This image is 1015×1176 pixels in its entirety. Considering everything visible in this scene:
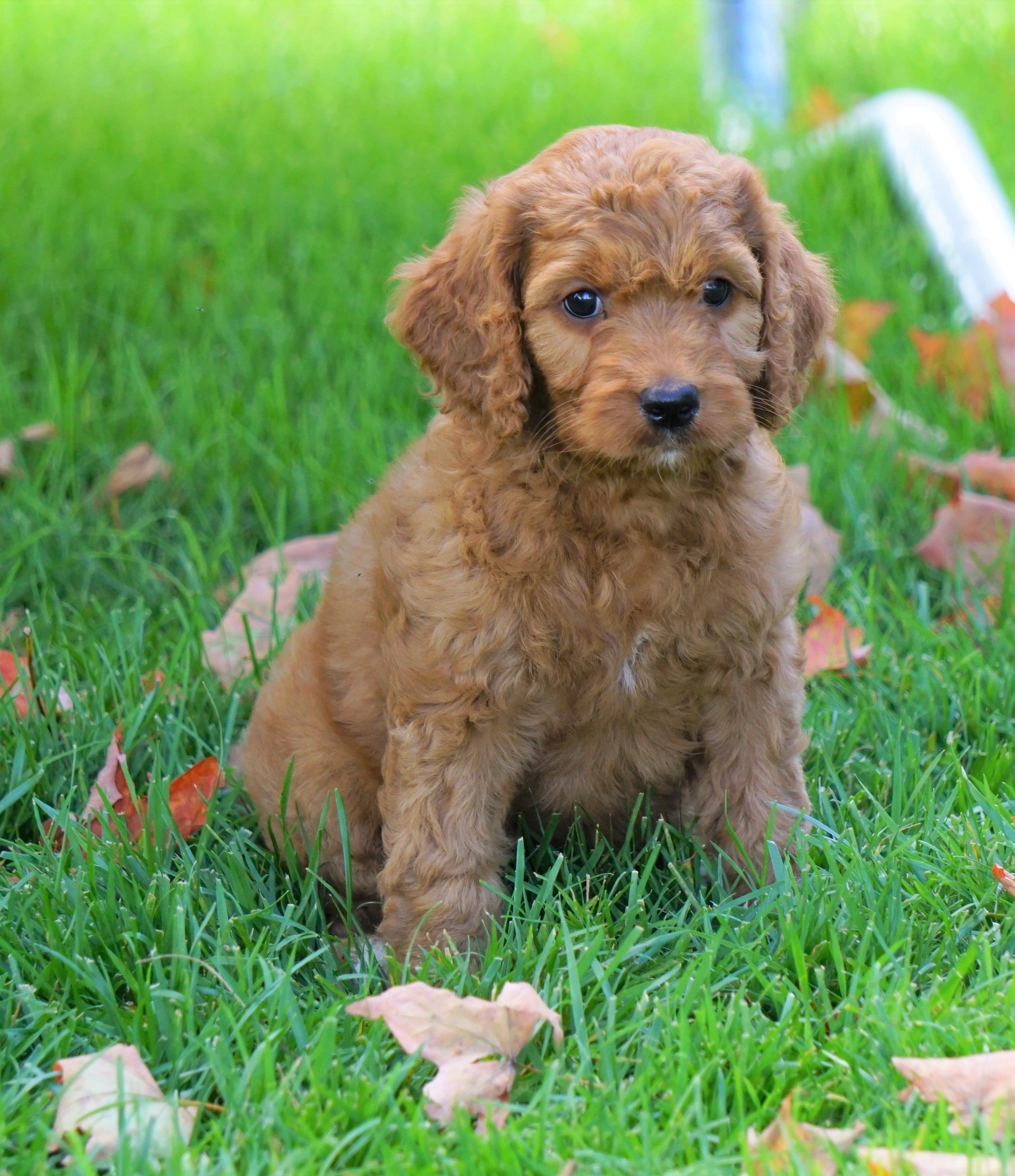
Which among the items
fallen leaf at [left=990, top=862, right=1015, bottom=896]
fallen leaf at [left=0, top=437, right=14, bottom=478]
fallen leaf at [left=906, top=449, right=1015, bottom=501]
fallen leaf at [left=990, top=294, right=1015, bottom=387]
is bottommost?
fallen leaf at [left=990, top=862, right=1015, bottom=896]

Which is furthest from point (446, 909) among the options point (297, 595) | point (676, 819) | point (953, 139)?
point (953, 139)

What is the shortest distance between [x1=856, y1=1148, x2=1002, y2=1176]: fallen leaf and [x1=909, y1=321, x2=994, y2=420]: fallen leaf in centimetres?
349

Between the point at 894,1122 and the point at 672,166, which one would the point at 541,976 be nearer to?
the point at 894,1122

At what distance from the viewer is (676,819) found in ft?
11.0

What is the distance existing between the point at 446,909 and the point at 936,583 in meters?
2.21

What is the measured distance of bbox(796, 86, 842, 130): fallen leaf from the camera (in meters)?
7.66

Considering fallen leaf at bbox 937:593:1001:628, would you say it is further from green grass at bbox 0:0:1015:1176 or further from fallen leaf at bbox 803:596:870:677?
fallen leaf at bbox 803:596:870:677

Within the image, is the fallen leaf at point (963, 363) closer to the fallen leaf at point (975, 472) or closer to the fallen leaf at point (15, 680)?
the fallen leaf at point (975, 472)

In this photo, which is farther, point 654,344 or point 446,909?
point 446,909

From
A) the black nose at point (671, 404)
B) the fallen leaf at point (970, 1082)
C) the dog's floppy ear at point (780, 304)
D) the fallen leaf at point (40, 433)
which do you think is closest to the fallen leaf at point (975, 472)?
the dog's floppy ear at point (780, 304)

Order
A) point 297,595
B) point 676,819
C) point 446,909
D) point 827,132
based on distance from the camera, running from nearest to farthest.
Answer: point 446,909 → point 676,819 → point 297,595 → point 827,132

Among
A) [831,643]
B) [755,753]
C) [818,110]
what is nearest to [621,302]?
[755,753]

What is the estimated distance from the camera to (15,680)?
3.68 meters

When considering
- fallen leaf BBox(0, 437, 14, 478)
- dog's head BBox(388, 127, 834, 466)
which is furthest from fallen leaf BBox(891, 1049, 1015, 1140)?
fallen leaf BBox(0, 437, 14, 478)
